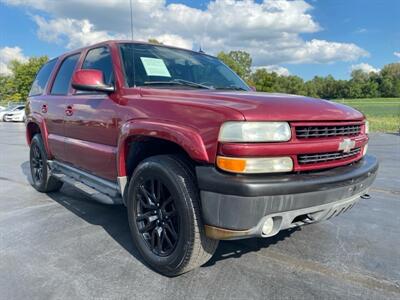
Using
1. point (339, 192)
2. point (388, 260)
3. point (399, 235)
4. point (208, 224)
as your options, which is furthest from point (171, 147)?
point (399, 235)

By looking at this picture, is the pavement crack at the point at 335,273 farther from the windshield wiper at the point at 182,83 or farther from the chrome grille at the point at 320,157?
the windshield wiper at the point at 182,83

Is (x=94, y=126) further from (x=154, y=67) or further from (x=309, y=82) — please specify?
(x=309, y=82)

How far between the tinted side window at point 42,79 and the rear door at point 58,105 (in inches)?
16.1

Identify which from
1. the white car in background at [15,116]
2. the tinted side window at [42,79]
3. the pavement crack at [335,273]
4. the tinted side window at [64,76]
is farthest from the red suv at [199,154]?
the white car in background at [15,116]

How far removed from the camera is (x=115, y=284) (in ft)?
8.60

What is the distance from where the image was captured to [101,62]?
374cm

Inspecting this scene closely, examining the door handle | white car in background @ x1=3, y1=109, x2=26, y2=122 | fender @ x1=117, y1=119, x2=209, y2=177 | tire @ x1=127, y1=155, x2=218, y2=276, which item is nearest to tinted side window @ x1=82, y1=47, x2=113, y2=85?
the door handle

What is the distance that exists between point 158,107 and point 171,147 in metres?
0.34

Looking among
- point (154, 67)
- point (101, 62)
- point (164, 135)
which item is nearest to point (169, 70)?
point (154, 67)

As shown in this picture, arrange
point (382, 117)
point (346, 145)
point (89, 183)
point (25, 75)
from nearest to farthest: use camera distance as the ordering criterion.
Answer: point (346, 145), point (89, 183), point (382, 117), point (25, 75)

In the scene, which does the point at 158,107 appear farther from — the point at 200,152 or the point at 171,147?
the point at 200,152

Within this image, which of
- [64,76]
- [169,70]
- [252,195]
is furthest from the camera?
[64,76]

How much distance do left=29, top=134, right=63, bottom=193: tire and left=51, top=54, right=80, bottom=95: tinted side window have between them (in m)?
0.88

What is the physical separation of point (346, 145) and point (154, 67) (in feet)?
6.07
